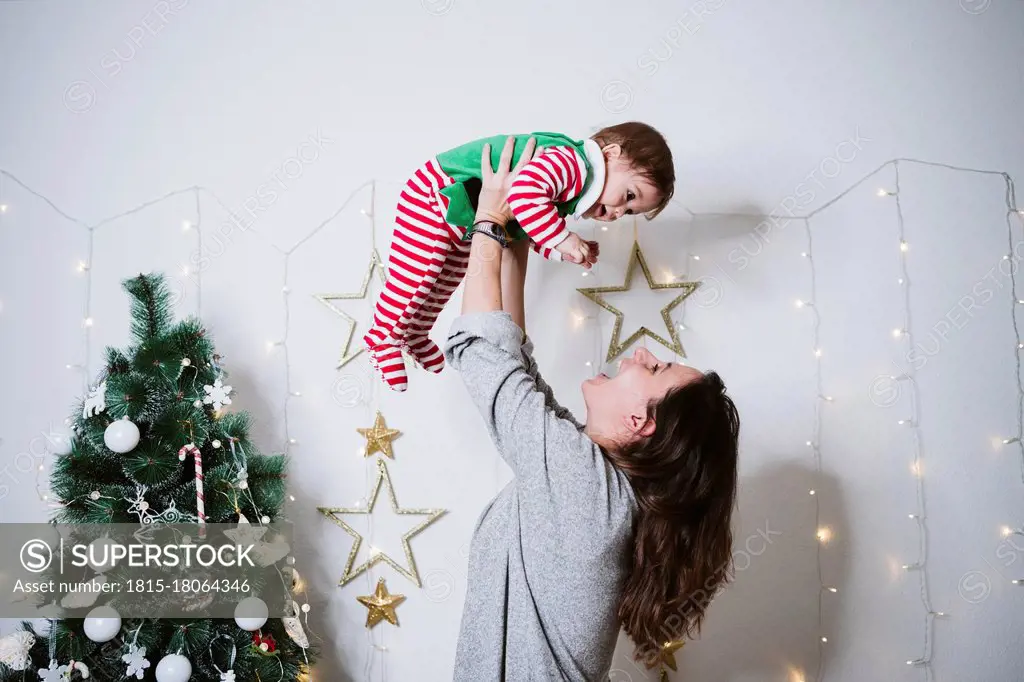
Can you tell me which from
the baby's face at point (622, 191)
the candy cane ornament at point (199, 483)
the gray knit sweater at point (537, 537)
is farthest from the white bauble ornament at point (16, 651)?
the baby's face at point (622, 191)

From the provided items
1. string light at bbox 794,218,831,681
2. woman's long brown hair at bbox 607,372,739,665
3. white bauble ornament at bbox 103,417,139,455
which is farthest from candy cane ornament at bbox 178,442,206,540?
string light at bbox 794,218,831,681

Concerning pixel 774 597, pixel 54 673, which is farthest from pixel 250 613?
pixel 774 597

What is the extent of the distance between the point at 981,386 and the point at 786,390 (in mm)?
577

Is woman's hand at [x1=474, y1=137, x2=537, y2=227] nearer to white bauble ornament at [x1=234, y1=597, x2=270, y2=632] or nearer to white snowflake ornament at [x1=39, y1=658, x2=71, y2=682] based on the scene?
white bauble ornament at [x1=234, y1=597, x2=270, y2=632]

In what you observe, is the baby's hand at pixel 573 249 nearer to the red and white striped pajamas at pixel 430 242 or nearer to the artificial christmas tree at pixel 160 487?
the red and white striped pajamas at pixel 430 242

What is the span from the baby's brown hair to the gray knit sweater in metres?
0.43

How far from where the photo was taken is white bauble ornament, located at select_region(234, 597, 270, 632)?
1808mm

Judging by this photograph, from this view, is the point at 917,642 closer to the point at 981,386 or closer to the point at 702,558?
the point at 981,386

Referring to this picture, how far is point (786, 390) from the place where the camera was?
7.43ft

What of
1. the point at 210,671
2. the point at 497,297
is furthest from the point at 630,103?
the point at 210,671

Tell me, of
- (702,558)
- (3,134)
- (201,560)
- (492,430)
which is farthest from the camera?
(3,134)

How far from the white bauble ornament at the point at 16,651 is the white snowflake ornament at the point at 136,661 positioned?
25cm

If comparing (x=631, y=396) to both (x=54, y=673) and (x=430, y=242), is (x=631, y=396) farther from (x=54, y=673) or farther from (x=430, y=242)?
(x=54, y=673)

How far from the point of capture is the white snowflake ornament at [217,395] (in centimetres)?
187
